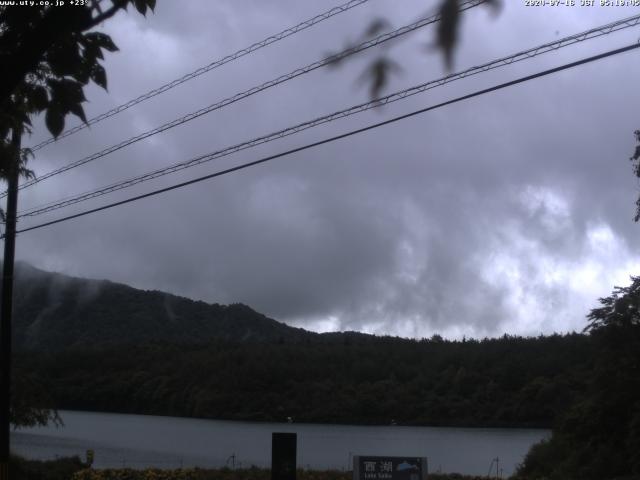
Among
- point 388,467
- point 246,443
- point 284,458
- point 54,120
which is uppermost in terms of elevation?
point 54,120

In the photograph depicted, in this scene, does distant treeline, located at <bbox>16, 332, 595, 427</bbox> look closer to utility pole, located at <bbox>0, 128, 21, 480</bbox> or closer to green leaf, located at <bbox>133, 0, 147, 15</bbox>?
utility pole, located at <bbox>0, 128, 21, 480</bbox>

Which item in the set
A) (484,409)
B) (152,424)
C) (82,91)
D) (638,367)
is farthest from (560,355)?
(82,91)

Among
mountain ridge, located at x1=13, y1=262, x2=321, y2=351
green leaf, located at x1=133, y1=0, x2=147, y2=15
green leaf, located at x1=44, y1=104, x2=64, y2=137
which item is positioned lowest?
green leaf, located at x1=44, y1=104, x2=64, y2=137

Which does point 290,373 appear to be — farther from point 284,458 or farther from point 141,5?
point 141,5

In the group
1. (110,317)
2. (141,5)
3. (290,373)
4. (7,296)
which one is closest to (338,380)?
(290,373)

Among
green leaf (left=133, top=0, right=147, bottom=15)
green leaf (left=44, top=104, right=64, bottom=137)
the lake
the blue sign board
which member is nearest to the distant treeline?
the lake

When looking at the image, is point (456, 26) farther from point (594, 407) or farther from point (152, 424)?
point (152, 424)
